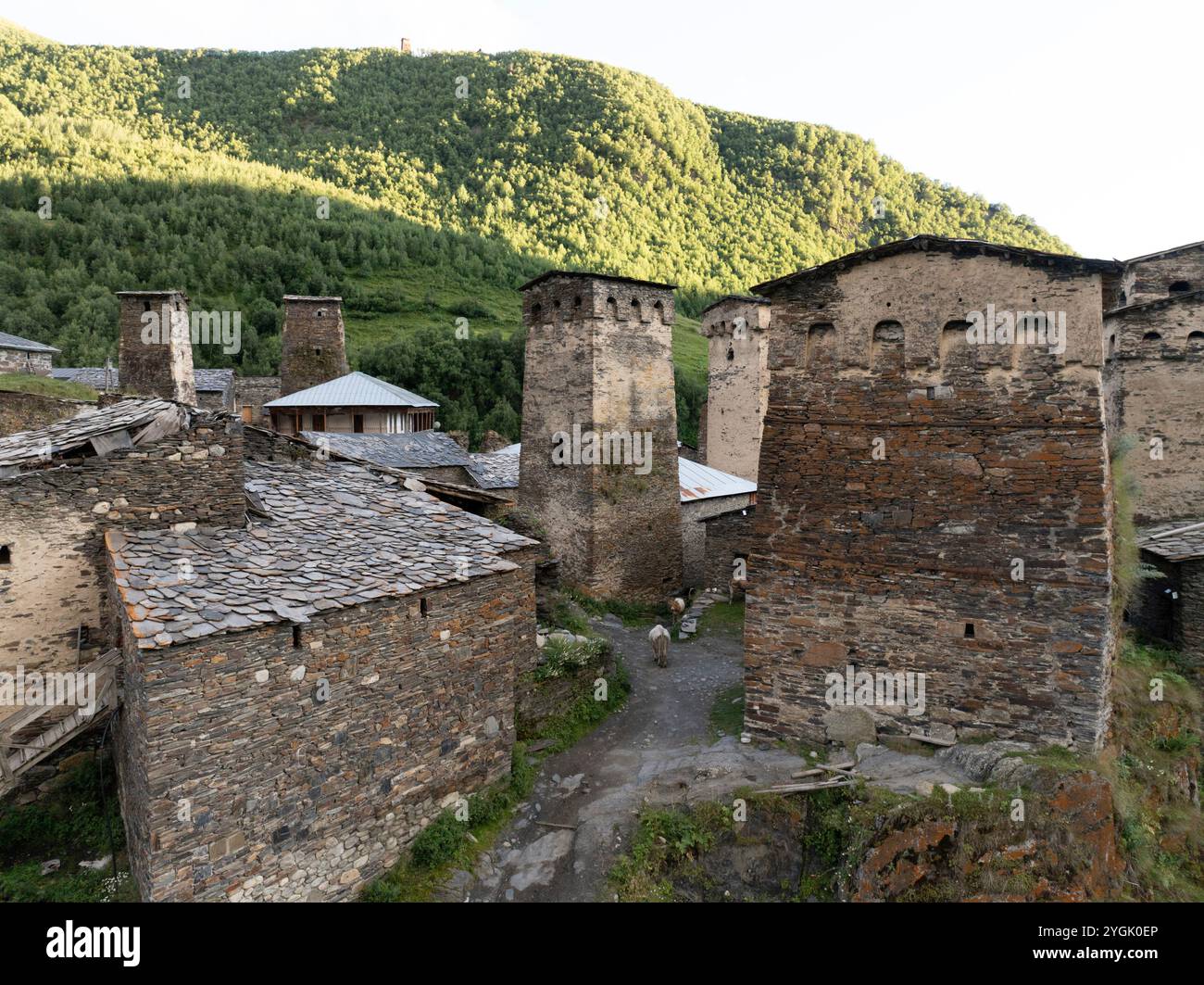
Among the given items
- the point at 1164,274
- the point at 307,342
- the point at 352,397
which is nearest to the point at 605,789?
the point at 1164,274

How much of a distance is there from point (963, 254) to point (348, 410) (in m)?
21.6

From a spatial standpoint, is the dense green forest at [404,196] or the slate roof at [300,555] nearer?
the slate roof at [300,555]

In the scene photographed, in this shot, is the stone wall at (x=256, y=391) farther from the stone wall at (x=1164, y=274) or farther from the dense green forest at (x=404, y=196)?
the stone wall at (x=1164, y=274)

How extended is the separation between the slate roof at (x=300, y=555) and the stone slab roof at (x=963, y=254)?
208 inches

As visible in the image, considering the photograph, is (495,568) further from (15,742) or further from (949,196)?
(949,196)

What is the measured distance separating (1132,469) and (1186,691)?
558cm

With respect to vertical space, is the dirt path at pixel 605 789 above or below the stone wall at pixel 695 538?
below

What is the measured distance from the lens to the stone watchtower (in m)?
16.2

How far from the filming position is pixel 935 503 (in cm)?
841

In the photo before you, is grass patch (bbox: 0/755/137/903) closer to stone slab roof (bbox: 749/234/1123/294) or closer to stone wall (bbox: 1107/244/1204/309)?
stone slab roof (bbox: 749/234/1123/294)

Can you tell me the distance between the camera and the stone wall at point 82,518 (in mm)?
7211

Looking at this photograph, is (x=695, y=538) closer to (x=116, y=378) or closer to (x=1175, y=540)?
(x=1175, y=540)

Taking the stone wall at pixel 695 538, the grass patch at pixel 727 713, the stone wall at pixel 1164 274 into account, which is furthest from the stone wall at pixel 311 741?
the stone wall at pixel 1164 274
